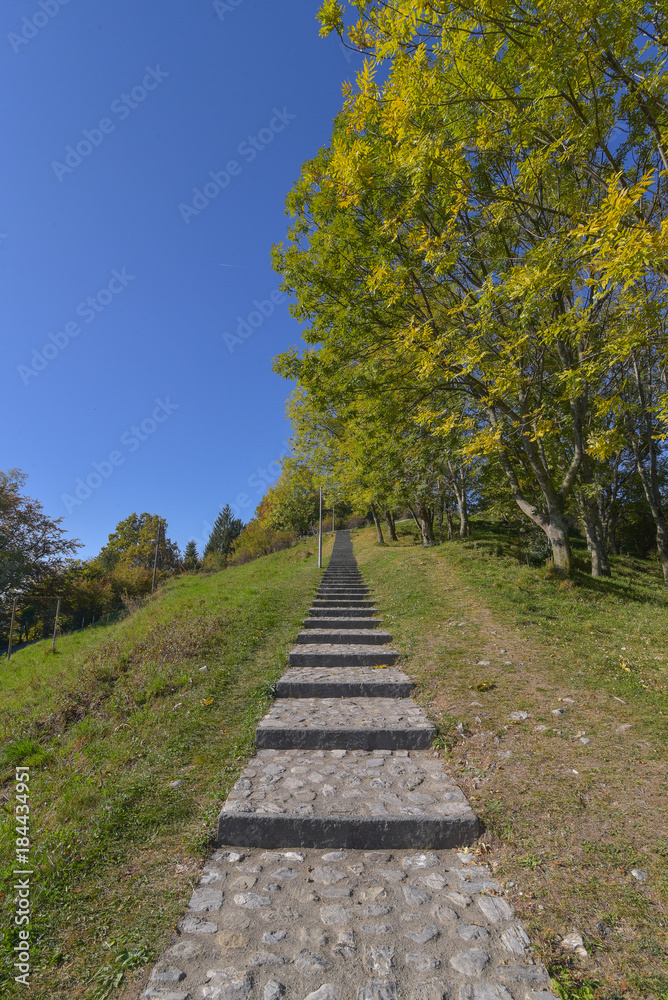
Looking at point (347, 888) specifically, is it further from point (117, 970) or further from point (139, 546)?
point (139, 546)

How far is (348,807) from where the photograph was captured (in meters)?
3.34

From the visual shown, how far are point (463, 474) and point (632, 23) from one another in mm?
14210

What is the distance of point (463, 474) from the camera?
18.2 metres

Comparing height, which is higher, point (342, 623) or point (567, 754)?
point (342, 623)

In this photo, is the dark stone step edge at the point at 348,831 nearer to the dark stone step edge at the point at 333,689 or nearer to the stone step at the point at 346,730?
the stone step at the point at 346,730

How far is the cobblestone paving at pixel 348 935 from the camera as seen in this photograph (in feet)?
6.72

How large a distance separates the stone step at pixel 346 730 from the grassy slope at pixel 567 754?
30 centimetres

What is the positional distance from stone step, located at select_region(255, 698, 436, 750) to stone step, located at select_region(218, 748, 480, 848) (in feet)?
0.91

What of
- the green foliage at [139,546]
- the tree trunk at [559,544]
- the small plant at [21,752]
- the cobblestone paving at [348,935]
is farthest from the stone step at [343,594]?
the green foliage at [139,546]

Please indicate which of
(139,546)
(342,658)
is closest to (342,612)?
(342,658)

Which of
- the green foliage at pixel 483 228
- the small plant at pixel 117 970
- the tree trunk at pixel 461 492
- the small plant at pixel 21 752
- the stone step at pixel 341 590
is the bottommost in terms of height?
the small plant at pixel 21 752

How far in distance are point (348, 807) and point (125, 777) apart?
76.3 inches

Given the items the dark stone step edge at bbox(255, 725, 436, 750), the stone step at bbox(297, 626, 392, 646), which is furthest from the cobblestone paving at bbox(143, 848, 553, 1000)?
the stone step at bbox(297, 626, 392, 646)

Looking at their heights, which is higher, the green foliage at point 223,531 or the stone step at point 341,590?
the green foliage at point 223,531
